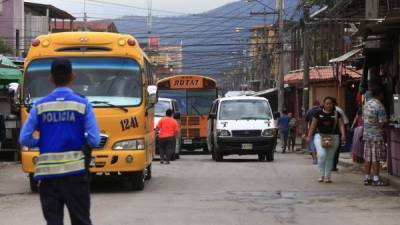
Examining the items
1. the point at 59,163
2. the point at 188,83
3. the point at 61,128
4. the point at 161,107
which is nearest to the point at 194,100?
the point at 188,83

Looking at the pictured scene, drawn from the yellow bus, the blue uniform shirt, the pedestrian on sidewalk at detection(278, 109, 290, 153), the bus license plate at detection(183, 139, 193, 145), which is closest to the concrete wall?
the yellow bus

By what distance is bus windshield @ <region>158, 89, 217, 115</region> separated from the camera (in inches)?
1246

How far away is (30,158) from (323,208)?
16.5ft

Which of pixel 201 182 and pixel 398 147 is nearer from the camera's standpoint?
Result: pixel 398 147

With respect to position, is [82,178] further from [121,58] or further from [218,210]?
[121,58]

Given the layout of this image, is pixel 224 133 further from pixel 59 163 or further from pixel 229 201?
pixel 59 163

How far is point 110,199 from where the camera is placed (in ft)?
40.3

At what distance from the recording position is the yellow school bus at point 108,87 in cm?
1262

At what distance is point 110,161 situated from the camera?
41.2 feet

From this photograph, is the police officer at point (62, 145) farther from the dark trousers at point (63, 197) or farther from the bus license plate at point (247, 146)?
the bus license plate at point (247, 146)

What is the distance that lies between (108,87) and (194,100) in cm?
1881

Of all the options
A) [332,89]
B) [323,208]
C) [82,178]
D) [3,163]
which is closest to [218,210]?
[323,208]

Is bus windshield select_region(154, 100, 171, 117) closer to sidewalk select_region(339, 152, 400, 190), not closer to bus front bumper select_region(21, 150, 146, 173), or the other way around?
sidewalk select_region(339, 152, 400, 190)

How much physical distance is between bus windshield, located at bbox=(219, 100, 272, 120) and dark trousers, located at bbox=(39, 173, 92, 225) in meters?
16.9
